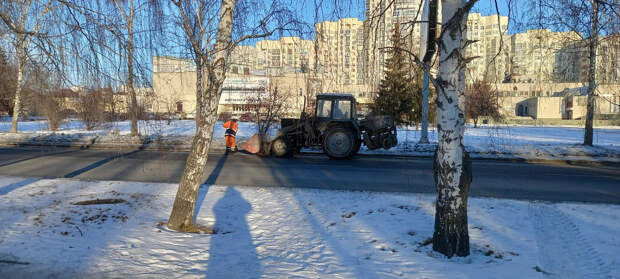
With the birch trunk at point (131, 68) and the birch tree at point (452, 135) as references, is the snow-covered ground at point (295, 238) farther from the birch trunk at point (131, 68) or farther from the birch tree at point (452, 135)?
the birch trunk at point (131, 68)

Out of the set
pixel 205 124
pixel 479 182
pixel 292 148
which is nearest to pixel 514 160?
pixel 479 182

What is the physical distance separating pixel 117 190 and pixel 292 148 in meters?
6.95

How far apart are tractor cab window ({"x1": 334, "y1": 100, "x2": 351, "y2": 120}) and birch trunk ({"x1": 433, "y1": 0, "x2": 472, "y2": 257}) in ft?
30.4

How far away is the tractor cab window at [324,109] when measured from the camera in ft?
44.5

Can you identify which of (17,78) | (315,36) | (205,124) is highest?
(315,36)

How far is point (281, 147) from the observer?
43.5 feet

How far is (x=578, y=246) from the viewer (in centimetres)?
455

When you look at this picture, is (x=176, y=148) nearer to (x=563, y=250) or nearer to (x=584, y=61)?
(x=563, y=250)

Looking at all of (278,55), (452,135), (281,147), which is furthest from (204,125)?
(281,147)

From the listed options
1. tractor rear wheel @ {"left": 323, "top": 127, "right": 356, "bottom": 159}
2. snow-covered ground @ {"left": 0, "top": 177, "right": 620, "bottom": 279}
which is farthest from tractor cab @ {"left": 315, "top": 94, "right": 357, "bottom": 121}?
snow-covered ground @ {"left": 0, "top": 177, "right": 620, "bottom": 279}

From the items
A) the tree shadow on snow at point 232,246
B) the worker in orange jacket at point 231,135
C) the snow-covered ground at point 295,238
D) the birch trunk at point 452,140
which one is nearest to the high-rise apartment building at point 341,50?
the birch trunk at point 452,140

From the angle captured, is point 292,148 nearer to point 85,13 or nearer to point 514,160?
point 514,160

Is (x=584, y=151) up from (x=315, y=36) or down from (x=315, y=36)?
down

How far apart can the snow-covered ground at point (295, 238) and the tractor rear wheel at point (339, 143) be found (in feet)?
19.9
